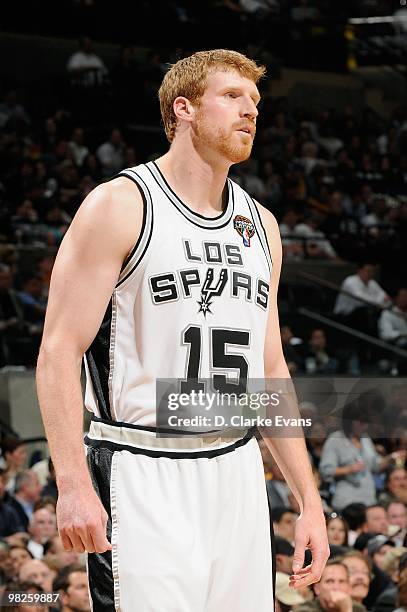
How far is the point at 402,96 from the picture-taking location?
52.6 ft

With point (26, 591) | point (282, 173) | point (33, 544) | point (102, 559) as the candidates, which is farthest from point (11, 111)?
point (102, 559)

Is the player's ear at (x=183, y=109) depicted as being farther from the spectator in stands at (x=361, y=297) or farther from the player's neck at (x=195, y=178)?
the spectator in stands at (x=361, y=297)

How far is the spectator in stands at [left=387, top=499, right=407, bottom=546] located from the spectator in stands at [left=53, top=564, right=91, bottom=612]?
77.2 inches

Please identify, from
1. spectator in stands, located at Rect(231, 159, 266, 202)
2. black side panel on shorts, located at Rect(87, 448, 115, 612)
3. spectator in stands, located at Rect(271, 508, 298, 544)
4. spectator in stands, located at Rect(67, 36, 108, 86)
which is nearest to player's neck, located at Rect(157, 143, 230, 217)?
black side panel on shorts, located at Rect(87, 448, 115, 612)

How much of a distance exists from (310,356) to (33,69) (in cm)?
707

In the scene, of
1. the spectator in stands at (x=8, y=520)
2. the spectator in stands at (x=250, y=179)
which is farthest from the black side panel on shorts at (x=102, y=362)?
the spectator in stands at (x=250, y=179)

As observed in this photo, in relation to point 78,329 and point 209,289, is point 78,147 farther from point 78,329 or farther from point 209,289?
point 78,329

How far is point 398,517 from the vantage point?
6176 mm

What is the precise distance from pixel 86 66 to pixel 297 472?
10838 millimetres

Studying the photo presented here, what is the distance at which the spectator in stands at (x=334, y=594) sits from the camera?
501 cm

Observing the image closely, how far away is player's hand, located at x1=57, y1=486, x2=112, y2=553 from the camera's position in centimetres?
236

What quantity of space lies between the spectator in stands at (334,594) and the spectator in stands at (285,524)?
0.53m

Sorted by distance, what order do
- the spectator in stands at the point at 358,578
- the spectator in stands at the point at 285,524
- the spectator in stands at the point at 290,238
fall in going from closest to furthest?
the spectator in stands at the point at 358,578
the spectator in stands at the point at 285,524
the spectator in stands at the point at 290,238

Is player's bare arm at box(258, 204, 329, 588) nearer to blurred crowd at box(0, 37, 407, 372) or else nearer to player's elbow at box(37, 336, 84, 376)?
player's elbow at box(37, 336, 84, 376)
